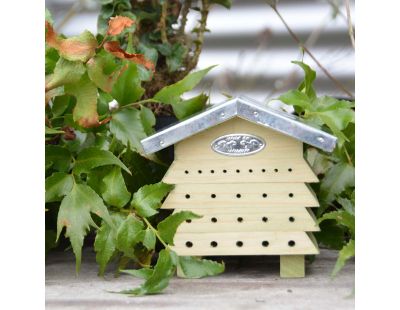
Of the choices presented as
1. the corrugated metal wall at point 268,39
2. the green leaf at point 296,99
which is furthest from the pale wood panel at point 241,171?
the corrugated metal wall at point 268,39

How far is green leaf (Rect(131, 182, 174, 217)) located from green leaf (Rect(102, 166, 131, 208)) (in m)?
0.02

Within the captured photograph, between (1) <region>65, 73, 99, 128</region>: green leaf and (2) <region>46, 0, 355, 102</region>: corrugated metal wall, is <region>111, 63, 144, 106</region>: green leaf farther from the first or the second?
(2) <region>46, 0, 355, 102</region>: corrugated metal wall

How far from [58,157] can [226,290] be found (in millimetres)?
324

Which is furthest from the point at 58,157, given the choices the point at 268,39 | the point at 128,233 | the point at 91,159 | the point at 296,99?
the point at 268,39

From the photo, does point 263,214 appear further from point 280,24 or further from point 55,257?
point 280,24

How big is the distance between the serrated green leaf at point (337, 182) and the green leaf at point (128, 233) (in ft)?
0.99

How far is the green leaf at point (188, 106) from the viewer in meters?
1.21

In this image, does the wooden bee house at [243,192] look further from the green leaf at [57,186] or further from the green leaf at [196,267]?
the green leaf at [57,186]

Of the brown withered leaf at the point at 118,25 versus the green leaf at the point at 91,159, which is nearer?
the brown withered leaf at the point at 118,25

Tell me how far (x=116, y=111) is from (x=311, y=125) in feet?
0.98

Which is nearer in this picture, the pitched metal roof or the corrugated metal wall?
the pitched metal roof

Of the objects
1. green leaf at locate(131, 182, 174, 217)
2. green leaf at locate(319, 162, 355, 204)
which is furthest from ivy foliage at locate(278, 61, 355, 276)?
green leaf at locate(131, 182, 174, 217)

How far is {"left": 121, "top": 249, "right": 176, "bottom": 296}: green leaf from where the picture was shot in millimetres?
993
